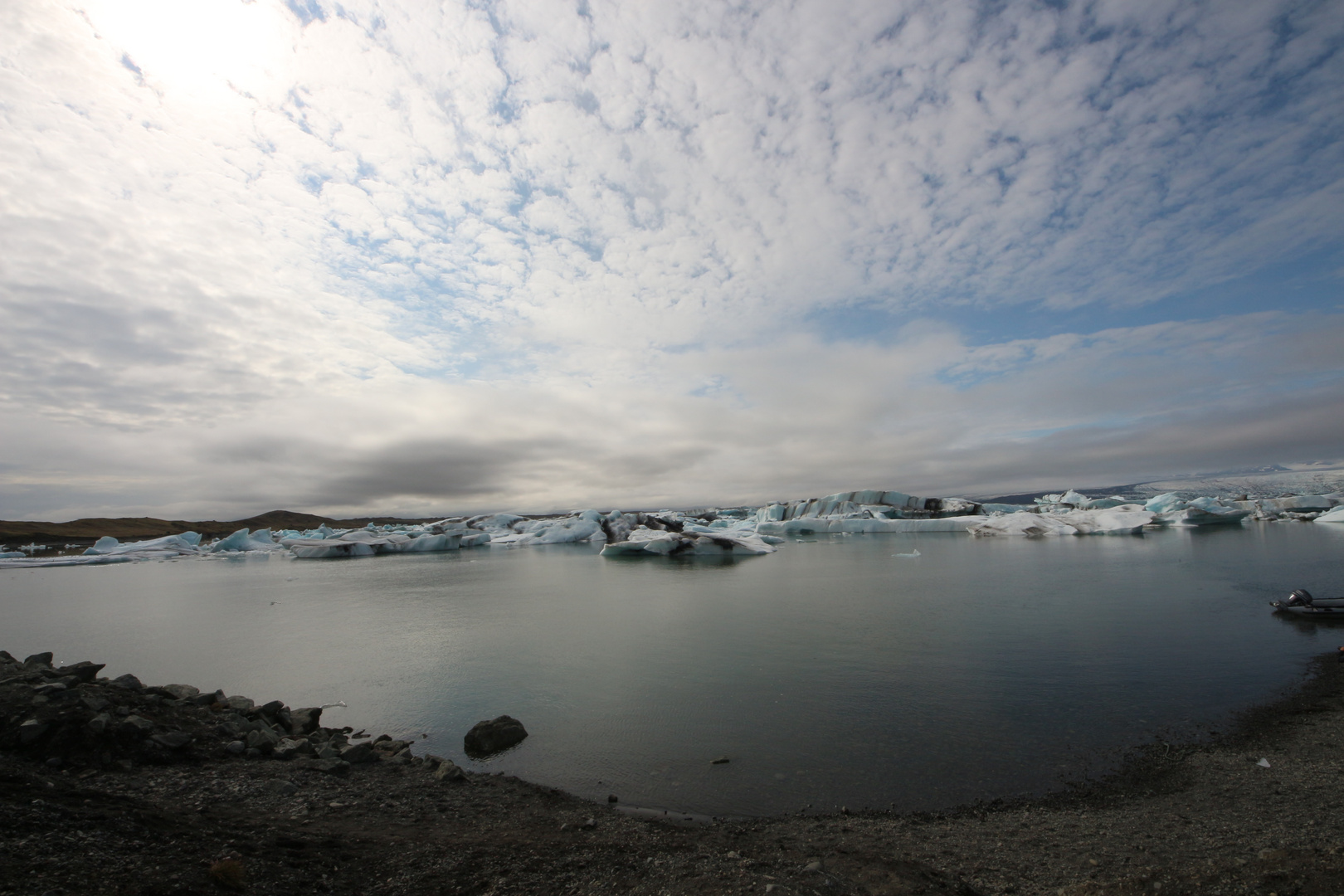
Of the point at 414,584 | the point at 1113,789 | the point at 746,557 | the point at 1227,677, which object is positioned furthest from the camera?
the point at 746,557

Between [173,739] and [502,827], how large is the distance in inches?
107

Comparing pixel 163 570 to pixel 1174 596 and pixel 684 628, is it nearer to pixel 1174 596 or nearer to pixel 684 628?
pixel 684 628

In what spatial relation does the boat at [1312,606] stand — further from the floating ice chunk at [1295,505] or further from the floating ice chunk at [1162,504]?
the floating ice chunk at [1295,505]

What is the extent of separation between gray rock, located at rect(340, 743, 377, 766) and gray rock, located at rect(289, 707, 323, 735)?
1019mm

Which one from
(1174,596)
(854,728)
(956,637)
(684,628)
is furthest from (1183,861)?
(1174,596)

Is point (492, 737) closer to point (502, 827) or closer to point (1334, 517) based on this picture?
point (502, 827)

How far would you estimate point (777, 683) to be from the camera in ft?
22.6

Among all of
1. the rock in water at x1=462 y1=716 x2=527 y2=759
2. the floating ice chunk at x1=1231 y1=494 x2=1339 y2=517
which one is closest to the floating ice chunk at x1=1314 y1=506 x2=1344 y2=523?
the floating ice chunk at x1=1231 y1=494 x2=1339 y2=517

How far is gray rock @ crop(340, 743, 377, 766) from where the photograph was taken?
4559mm

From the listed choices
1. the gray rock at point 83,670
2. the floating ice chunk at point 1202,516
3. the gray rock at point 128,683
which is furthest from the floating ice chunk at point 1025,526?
the gray rock at point 83,670

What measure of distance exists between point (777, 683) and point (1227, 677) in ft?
17.1

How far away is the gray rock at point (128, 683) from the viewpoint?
4968 millimetres

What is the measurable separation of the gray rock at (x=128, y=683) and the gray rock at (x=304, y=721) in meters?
1.26

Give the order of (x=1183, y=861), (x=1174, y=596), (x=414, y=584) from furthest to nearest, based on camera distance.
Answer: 1. (x=414, y=584)
2. (x=1174, y=596)
3. (x=1183, y=861)
